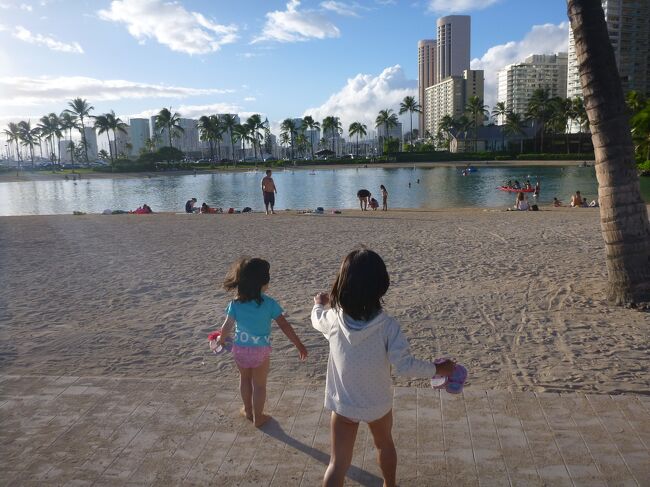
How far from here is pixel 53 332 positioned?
246 inches

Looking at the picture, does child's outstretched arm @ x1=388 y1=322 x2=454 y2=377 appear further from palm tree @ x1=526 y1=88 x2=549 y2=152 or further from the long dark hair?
palm tree @ x1=526 y1=88 x2=549 y2=152

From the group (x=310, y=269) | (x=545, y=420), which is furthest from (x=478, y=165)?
(x=545, y=420)

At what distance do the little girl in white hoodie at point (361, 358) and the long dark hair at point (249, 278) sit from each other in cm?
91

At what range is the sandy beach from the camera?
5117 mm

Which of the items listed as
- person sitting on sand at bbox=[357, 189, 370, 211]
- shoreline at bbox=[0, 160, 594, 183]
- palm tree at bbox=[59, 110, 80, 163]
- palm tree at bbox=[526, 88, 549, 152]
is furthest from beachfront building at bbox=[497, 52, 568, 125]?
person sitting on sand at bbox=[357, 189, 370, 211]

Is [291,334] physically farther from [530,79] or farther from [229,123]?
[530,79]

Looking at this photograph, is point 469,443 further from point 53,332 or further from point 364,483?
point 53,332

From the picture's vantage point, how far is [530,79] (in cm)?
17100

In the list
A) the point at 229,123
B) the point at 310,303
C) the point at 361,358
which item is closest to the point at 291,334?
the point at 361,358

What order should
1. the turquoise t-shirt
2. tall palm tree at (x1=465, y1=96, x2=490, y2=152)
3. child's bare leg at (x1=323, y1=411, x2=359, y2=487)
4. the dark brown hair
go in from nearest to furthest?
the dark brown hair < child's bare leg at (x1=323, y1=411, x2=359, y2=487) < the turquoise t-shirt < tall palm tree at (x1=465, y1=96, x2=490, y2=152)

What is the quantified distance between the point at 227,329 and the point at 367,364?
142cm

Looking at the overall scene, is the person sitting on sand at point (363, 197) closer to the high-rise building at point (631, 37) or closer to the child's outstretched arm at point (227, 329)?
the child's outstretched arm at point (227, 329)

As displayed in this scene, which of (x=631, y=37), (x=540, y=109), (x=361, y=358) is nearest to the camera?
(x=361, y=358)

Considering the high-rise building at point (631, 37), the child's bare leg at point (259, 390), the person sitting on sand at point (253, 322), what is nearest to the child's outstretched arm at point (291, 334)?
the person sitting on sand at point (253, 322)
